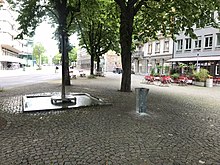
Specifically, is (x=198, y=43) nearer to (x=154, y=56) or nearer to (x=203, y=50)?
(x=203, y=50)

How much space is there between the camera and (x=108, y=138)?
227 inches

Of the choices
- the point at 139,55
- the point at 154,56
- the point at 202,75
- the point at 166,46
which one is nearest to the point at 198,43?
the point at 166,46

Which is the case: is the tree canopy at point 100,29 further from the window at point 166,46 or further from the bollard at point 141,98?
the window at point 166,46

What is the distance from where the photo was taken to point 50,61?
172m

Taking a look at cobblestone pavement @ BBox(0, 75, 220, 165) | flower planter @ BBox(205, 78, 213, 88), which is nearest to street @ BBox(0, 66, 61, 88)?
cobblestone pavement @ BBox(0, 75, 220, 165)

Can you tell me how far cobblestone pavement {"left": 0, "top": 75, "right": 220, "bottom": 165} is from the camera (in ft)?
14.9

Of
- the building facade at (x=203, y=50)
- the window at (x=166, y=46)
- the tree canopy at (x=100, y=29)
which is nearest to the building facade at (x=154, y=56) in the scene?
the window at (x=166, y=46)

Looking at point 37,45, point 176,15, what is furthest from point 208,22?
point 37,45

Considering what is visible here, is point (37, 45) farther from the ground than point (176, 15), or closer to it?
farther from the ground

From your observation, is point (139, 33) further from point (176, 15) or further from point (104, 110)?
point (104, 110)

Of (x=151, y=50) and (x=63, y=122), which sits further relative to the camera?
(x=151, y=50)

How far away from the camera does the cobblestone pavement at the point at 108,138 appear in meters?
4.55

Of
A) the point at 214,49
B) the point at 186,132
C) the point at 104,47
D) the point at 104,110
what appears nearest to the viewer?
the point at 186,132

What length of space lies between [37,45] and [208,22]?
112m
